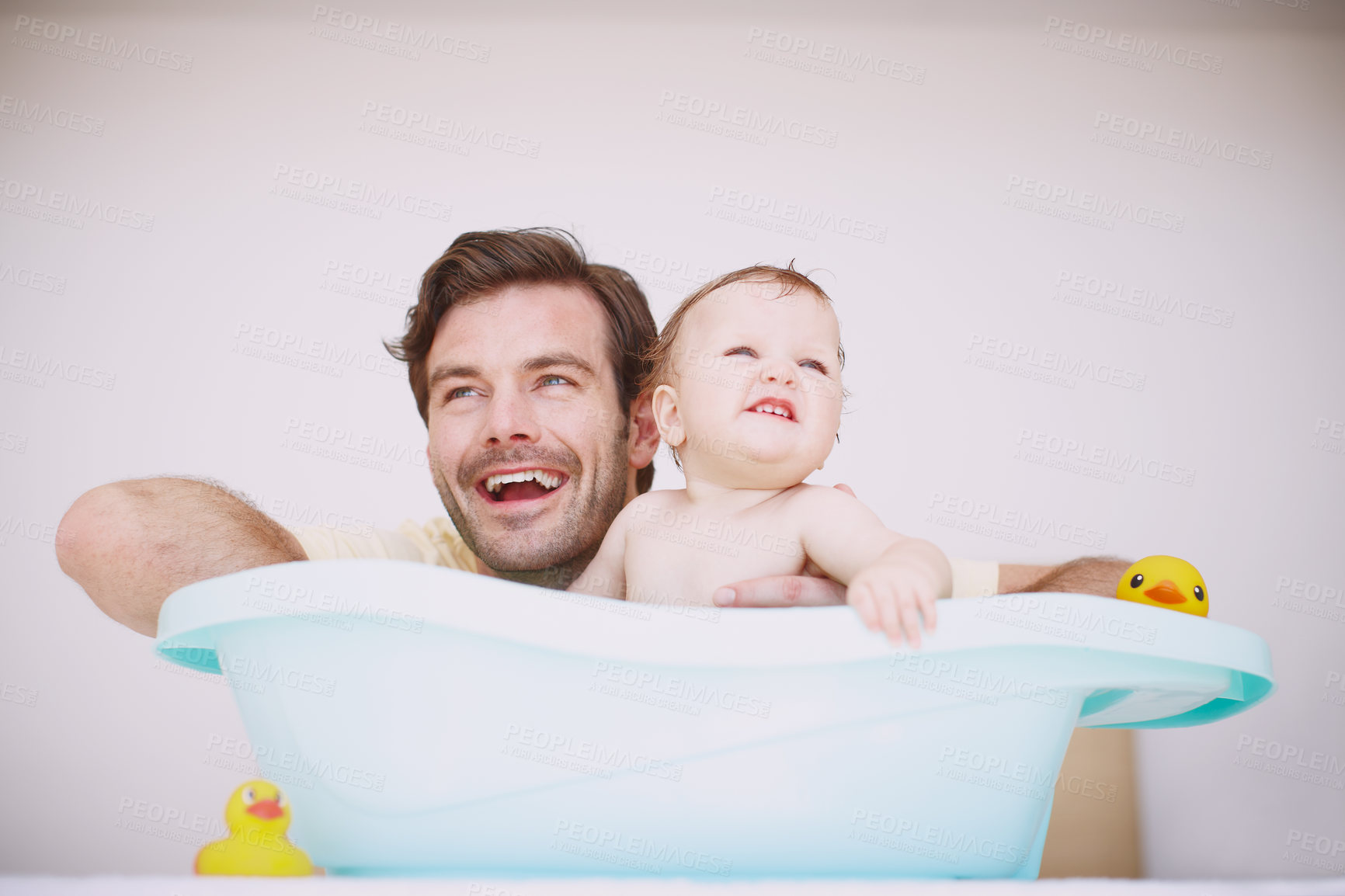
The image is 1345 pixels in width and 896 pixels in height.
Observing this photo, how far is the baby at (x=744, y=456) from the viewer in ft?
3.42

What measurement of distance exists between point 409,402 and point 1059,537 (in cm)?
142

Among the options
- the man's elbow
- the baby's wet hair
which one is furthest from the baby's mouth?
the man's elbow

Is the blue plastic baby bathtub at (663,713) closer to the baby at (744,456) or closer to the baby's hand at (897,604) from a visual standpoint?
the baby's hand at (897,604)

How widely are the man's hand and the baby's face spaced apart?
163mm

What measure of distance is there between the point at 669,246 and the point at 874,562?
1466mm

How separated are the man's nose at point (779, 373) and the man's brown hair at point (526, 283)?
58 centimetres

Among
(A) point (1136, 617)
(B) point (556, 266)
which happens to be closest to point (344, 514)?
(B) point (556, 266)

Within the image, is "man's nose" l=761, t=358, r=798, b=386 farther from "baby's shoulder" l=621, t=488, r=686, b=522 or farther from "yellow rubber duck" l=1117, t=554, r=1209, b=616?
"yellow rubber duck" l=1117, t=554, r=1209, b=616

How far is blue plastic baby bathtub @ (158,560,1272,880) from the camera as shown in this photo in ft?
2.38

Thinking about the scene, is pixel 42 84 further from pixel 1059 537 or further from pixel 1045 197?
pixel 1059 537

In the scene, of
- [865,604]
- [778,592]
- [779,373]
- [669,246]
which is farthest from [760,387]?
[669,246]

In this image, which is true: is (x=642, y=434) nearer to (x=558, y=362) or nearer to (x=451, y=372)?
(x=558, y=362)

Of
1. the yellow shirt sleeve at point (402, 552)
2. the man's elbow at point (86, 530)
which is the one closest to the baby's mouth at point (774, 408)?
the yellow shirt sleeve at point (402, 552)

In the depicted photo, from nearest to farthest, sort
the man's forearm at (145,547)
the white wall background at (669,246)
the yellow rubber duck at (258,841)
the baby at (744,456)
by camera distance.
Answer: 1. the yellow rubber duck at (258,841)
2. the baby at (744,456)
3. the man's forearm at (145,547)
4. the white wall background at (669,246)
